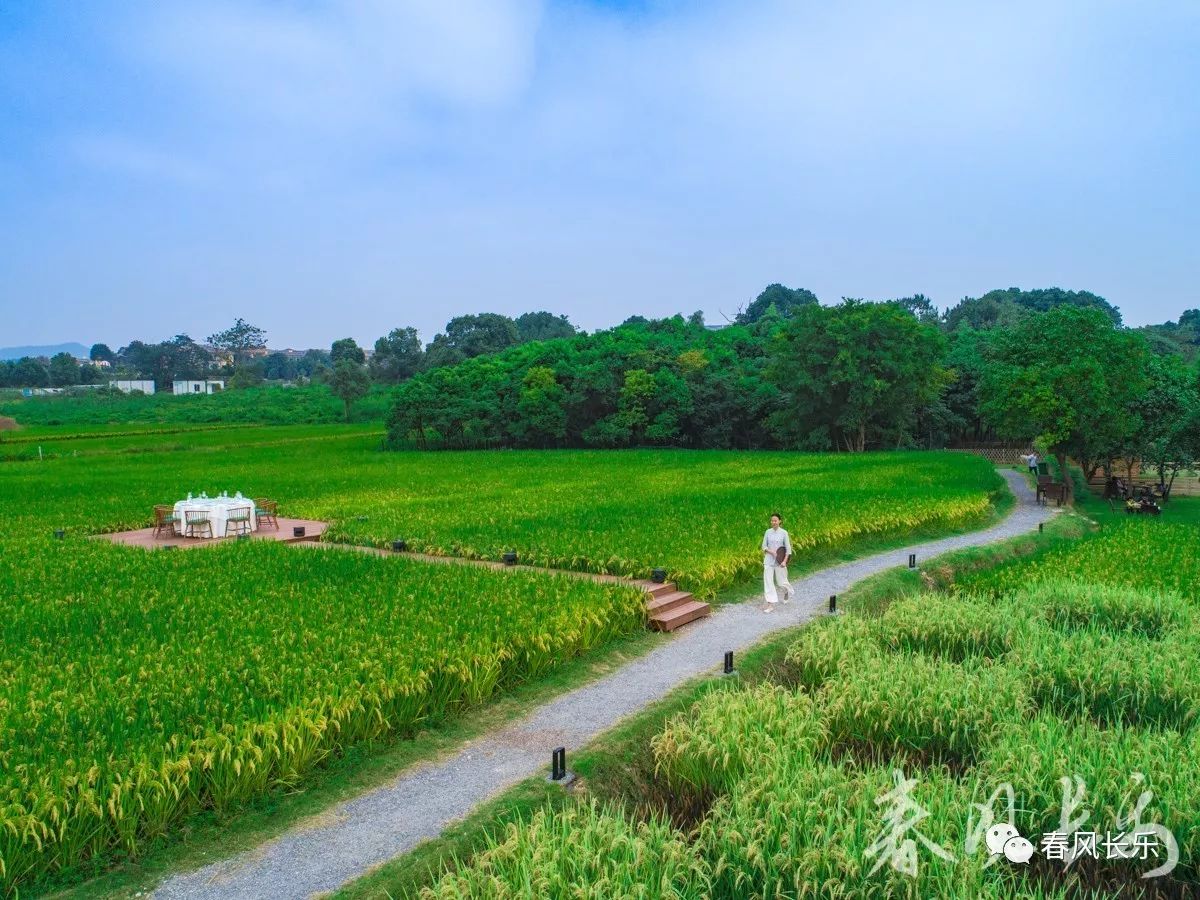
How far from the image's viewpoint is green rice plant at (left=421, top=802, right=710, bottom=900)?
5.20 meters

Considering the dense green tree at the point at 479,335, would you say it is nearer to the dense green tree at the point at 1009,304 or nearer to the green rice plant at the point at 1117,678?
the dense green tree at the point at 1009,304

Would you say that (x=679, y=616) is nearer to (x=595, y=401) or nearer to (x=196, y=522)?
(x=196, y=522)

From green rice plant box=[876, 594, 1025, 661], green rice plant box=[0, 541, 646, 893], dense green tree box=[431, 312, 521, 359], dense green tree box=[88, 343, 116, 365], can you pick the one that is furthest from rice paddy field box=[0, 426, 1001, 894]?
dense green tree box=[88, 343, 116, 365]

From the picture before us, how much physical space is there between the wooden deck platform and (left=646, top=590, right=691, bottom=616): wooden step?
9361 mm

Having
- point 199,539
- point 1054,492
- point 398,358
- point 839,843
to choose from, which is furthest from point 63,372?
point 839,843

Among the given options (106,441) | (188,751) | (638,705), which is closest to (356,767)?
(188,751)

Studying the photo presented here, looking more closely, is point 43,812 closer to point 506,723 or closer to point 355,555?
point 506,723

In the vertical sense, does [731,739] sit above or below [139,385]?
below

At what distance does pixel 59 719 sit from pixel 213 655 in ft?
6.23

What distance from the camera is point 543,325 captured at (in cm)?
13062

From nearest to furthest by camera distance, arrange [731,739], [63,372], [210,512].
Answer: [731,739]
[210,512]
[63,372]

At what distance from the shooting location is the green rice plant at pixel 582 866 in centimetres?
520

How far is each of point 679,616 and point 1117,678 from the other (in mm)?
5746

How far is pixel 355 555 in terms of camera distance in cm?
1555
